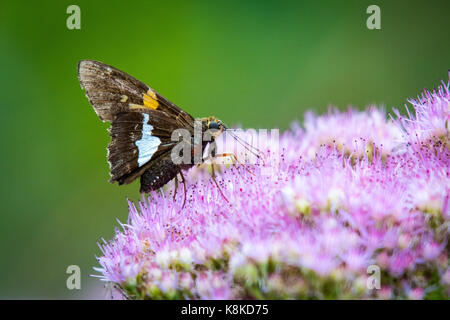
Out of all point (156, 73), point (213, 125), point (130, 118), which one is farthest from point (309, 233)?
point (156, 73)

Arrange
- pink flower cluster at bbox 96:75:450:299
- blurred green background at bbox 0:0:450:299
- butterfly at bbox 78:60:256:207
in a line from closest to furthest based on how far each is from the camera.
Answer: pink flower cluster at bbox 96:75:450:299 → butterfly at bbox 78:60:256:207 → blurred green background at bbox 0:0:450:299

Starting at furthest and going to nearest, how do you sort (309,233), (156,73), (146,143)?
1. (156,73)
2. (146,143)
3. (309,233)

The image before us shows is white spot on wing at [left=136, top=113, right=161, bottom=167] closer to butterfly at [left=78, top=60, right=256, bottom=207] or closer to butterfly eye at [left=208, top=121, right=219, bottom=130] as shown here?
butterfly at [left=78, top=60, right=256, bottom=207]

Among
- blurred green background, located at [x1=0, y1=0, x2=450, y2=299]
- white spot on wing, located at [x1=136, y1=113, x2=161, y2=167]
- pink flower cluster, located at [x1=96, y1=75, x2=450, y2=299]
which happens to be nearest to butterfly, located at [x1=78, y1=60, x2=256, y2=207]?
white spot on wing, located at [x1=136, y1=113, x2=161, y2=167]

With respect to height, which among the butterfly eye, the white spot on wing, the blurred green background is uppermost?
the blurred green background

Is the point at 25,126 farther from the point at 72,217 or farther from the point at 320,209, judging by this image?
the point at 320,209

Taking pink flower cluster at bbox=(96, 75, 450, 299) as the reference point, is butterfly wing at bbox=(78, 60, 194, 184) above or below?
above

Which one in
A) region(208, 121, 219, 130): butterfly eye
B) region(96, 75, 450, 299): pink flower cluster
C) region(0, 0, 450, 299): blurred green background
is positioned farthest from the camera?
region(0, 0, 450, 299): blurred green background

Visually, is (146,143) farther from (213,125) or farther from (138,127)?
(213,125)
